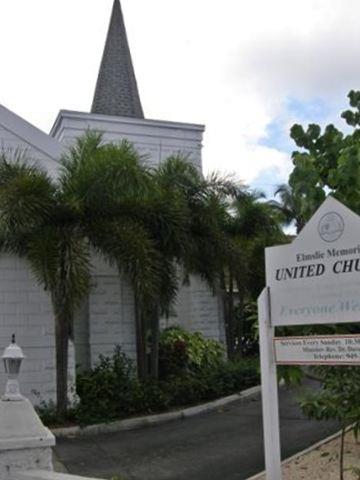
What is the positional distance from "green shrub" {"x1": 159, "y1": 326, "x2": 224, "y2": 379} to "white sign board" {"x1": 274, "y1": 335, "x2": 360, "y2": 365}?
8.92 meters

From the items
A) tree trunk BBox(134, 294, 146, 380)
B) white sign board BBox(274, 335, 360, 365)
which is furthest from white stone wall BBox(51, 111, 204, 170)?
white sign board BBox(274, 335, 360, 365)

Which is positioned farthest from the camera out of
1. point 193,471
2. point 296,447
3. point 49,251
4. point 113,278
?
point 113,278

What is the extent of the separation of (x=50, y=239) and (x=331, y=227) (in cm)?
643

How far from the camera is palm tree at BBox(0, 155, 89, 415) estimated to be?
10.5m

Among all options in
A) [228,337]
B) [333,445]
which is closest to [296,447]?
[333,445]

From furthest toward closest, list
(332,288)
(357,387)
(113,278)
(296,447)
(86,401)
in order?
(113,278) → (86,401) → (296,447) → (357,387) → (332,288)

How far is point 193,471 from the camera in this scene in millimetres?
8016

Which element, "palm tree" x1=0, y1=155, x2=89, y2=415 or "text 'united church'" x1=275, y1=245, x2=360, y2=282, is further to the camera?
"palm tree" x1=0, y1=155, x2=89, y2=415

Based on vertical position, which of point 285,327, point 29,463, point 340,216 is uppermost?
point 340,216

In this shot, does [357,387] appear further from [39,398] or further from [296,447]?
[39,398]

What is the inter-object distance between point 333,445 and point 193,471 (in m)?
1.71

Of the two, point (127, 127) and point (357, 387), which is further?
point (127, 127)

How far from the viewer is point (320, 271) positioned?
519 cm

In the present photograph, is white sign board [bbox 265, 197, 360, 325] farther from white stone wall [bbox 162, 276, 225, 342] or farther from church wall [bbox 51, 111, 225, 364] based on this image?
white stone wall [bbox 162, 276, 225, 342]
